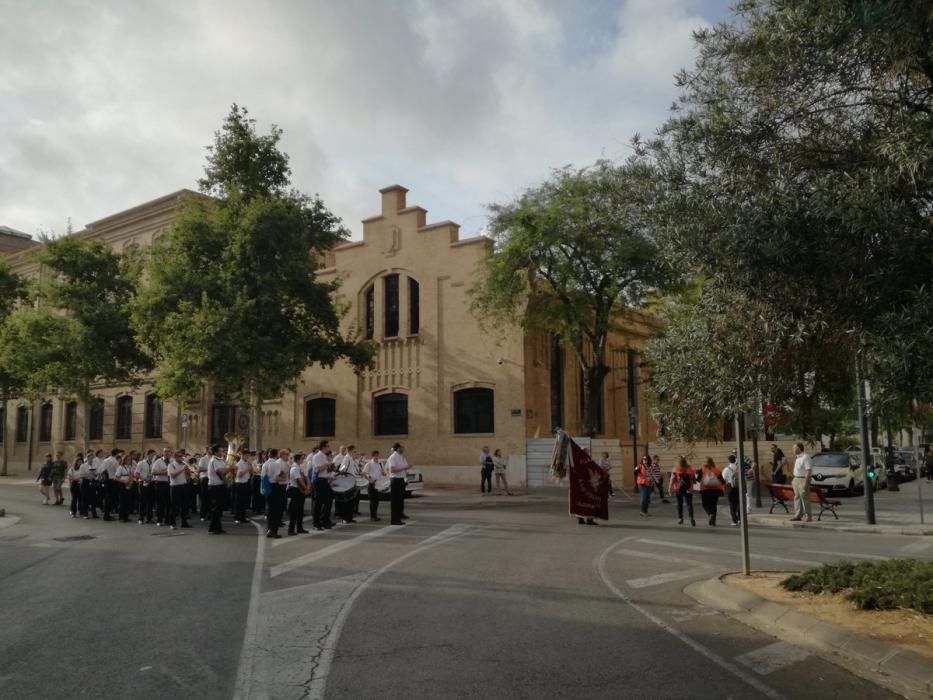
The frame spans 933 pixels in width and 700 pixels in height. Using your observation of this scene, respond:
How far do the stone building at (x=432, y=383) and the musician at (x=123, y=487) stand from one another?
30.0 feet

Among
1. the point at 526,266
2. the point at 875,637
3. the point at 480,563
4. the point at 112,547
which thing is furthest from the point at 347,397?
the point at 875,637

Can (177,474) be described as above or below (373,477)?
above

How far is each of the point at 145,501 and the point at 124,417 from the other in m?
24.4

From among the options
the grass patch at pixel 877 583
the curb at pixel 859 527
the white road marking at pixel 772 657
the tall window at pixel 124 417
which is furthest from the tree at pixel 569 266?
the tall window at pixel 124 417

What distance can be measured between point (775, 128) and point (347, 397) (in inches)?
1024

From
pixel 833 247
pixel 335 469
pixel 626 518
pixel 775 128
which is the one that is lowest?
pixel 626 518

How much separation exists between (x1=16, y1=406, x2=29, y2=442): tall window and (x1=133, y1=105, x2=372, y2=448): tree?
1025 inches

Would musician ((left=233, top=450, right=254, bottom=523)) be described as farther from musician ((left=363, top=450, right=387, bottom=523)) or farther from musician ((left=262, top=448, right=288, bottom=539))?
musician ((left=363, top=450, right=387, bottom=523))

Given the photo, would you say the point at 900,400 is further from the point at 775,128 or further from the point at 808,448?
the point at 808,448

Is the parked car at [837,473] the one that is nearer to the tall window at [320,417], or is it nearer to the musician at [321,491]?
the musician at [321,491]

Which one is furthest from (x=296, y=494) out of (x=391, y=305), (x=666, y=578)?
(x=391, y=305)

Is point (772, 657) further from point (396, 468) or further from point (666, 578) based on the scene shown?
point (396, 468)

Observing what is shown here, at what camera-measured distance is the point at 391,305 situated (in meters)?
32.1

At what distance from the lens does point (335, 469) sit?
56.2 feet
